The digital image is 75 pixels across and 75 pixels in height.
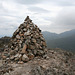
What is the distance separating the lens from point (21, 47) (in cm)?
2162

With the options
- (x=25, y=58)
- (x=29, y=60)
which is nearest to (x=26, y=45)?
(x=25, y=58)

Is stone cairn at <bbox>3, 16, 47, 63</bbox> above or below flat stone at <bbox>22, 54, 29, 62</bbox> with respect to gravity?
above

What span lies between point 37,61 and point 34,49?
3220 mm

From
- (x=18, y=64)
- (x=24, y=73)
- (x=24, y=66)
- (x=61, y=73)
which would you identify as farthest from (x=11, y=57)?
(x=61, y=73)

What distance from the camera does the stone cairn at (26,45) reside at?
781 inches

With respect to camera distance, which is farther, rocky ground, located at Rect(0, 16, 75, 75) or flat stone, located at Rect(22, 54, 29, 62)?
flat stone, located at Rect(22, 54, 29, 62)

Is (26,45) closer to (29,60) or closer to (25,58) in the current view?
(25,58)

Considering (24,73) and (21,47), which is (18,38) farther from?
(24,73)

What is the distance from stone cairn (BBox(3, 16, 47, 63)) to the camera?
19828 millimetres

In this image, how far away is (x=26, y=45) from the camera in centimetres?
2102

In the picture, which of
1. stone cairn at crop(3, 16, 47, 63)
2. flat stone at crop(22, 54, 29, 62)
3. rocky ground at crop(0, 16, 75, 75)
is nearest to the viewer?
rocky ground at crop(0, 16, 75, 75)

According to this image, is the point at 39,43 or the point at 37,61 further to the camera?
the point at 39,43

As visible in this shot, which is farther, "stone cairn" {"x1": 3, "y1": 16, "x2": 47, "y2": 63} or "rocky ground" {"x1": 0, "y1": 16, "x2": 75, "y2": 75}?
"stone cairn" {"x1": 3, "y1": 16, "x2": 47, "y2": 63}

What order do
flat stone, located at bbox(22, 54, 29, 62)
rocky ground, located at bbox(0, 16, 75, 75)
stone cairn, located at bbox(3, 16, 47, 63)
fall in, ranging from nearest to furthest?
rocky ground, located at bbox(0, 16, 75, 75), flat stone, located at bbox(22, 54, 29, 62), stone cairn, located at bbox(3, 16, 47, 63)
